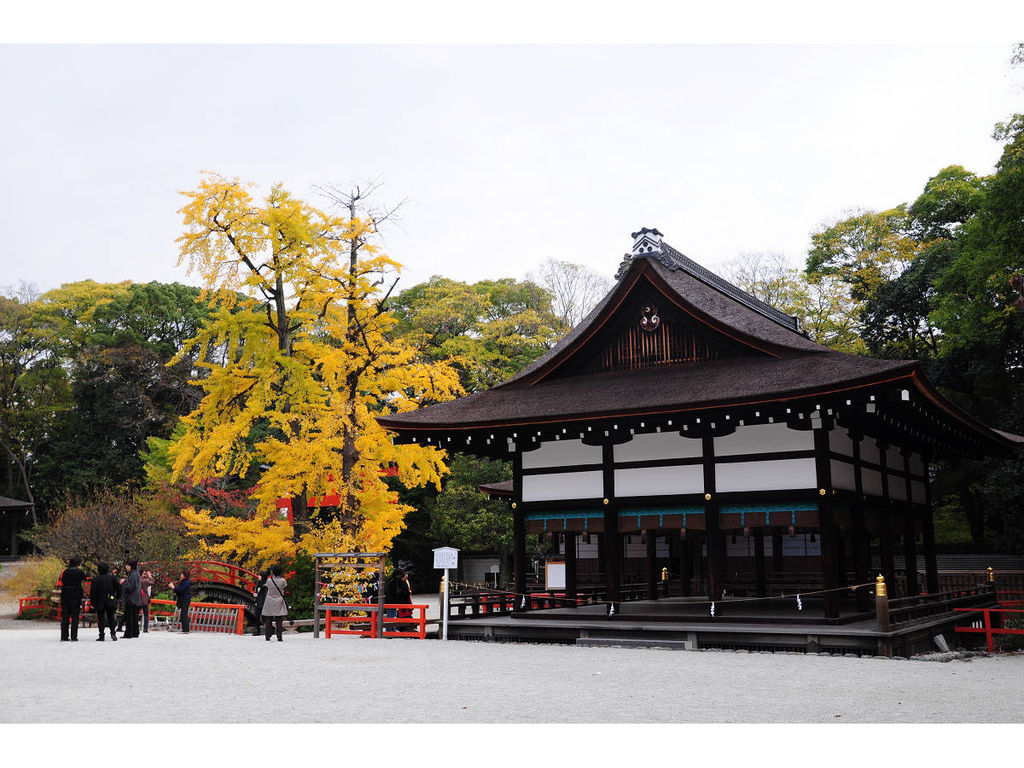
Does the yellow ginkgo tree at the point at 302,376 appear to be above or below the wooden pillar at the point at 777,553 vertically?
above

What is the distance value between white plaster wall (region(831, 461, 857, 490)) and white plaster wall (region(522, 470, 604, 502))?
14.6 ft

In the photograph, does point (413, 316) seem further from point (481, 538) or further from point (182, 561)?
point (182, 561)

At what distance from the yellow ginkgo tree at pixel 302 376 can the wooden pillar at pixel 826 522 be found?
1054 cm

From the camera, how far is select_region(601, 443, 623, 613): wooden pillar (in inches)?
685

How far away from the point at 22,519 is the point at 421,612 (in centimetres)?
4340

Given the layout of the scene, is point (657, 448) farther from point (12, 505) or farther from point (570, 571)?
point (12, 505)

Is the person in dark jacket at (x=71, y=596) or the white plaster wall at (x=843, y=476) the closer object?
the person in dark jacket at (x=71, y=596)

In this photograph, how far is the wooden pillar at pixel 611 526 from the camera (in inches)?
685

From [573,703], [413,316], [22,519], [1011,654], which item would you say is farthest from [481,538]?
[22,519]

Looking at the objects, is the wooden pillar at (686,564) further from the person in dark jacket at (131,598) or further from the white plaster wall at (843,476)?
Answer: the person in dark jacket at (131,598)

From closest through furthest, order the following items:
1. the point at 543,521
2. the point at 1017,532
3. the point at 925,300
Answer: the point at 543,521 < the point at 1017,532 < the point at 925,300

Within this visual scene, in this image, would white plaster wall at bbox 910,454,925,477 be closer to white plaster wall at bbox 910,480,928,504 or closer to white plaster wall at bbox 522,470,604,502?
white plaster wall at bbox 910,480,928,504

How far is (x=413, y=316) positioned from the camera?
47562mm

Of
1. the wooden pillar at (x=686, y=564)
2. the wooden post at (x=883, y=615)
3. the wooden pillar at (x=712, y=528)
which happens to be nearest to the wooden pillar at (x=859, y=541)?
the wooden pillar at (x=712, y=528)
